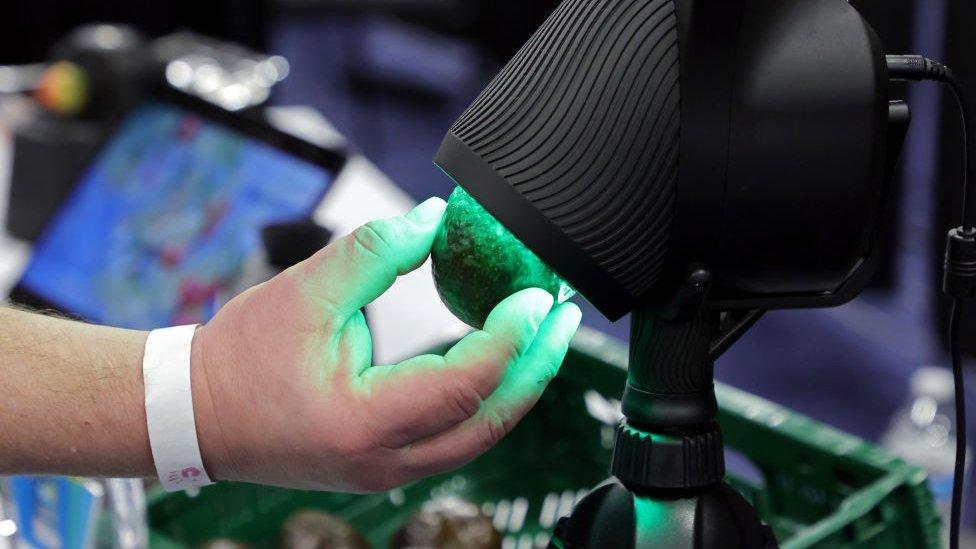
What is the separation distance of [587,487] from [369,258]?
68cm

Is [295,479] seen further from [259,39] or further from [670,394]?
[259,39]

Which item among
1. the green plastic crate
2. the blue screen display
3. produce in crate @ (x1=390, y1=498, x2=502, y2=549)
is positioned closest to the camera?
the green plastic crate

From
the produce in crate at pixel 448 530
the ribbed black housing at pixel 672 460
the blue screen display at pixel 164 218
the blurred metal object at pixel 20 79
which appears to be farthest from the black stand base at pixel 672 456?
the blurred metal object at pixel 20 79

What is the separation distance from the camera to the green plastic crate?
975mm

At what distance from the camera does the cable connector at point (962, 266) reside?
0.67 m

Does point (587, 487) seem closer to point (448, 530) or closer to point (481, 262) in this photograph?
point (448, 530)

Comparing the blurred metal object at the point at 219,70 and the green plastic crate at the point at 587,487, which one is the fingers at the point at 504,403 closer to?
the green plastic crate at the point at 587,487

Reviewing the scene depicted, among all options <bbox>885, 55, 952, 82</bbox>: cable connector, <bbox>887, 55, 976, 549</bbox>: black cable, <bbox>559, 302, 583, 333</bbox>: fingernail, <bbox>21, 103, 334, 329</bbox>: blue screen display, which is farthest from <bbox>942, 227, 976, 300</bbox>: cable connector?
<bbox>21, 103, 334, 329</bbox>: blue screen display

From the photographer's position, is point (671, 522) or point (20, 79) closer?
point (671, 522)

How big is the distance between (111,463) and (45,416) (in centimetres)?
6

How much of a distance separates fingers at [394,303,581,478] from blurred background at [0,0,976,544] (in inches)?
12.7

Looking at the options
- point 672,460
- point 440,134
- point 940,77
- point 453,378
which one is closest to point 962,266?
point 940,77

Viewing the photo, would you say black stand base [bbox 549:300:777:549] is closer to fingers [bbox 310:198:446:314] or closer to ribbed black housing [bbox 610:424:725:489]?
ribbed black housing [bbox 610:424:725:489]

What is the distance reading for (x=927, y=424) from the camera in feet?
6.89
